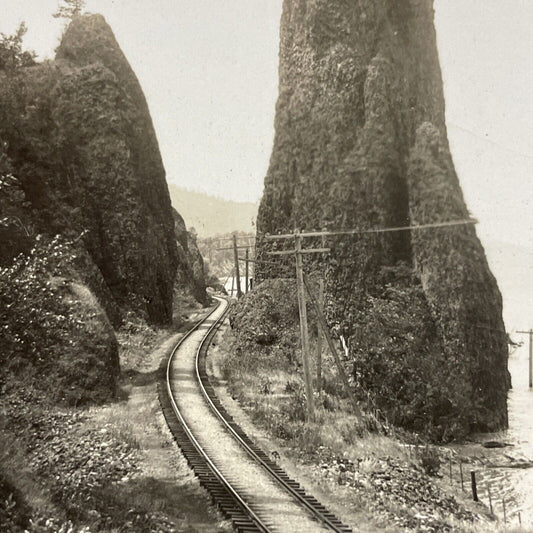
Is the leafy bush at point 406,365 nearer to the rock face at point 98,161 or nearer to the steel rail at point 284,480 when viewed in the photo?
the steel rail at point 284,480

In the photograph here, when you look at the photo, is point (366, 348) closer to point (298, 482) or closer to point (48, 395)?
point (298, 482)

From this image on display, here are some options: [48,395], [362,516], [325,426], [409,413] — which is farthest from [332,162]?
[362,516]

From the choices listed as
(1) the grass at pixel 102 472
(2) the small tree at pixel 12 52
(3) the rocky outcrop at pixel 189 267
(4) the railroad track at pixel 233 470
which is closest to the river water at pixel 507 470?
(4) the railroad track at pixel 233 470

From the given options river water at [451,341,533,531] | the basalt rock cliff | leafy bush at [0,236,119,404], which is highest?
the basalt rock cliff

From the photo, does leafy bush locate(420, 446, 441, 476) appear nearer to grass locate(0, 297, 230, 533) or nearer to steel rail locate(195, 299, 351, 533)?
steel rail locate(195, 299, 351, 533)

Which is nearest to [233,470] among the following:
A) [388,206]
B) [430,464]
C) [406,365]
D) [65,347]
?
[430,464]

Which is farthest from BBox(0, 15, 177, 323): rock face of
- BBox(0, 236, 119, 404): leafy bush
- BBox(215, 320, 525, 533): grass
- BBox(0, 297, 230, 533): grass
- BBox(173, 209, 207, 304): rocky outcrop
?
BBox(0, 297, 230, 533): grass
